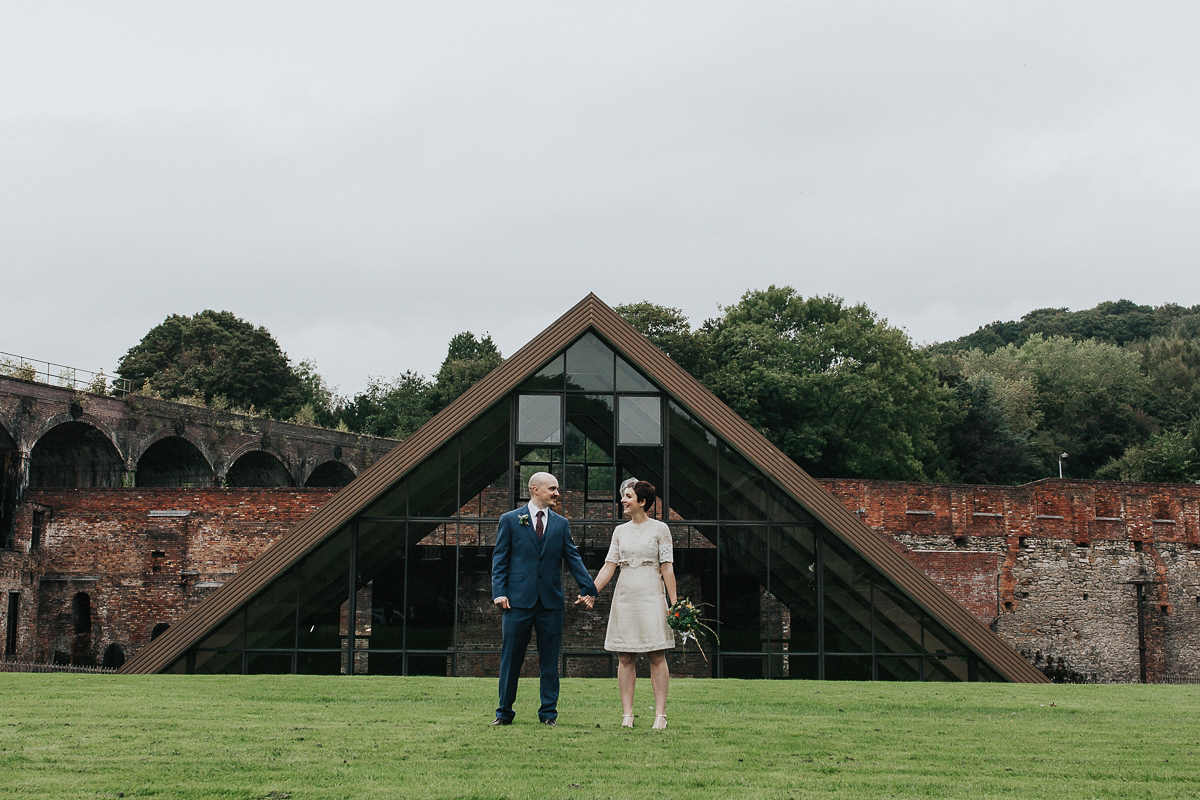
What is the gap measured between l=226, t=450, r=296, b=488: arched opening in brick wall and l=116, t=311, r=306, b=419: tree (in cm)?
1032

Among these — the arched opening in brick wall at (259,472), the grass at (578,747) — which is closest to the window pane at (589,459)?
the grass at (578,747)

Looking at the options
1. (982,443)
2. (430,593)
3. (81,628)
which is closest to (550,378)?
(430,593)

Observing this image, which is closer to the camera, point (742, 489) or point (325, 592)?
point (325, 592)

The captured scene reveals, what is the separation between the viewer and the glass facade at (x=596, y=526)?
15.3 meters

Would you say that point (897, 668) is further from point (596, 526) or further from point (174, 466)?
point (174, 466)

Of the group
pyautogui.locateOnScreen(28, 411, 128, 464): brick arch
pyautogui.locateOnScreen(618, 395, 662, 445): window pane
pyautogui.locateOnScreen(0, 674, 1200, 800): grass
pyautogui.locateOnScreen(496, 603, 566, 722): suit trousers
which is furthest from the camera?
pyautogui.locateOnScreen(28, 411, 128, 464): brick arch

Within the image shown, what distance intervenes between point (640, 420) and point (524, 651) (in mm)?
9787

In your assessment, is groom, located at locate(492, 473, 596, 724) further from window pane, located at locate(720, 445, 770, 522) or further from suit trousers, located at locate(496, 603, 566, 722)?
window pane, located at locate(720, 445, 770, 522)

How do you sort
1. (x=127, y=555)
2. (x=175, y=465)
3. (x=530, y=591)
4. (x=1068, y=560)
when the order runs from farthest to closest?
(x=175, y=465) → (x=1068, y=560) → (x=127, y=555) → (x=530, y=591)

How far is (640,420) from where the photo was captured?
53.3 feet

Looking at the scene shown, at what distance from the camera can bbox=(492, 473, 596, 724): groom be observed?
21.6ft

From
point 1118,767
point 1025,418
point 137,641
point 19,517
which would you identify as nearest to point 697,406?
point 1118,767

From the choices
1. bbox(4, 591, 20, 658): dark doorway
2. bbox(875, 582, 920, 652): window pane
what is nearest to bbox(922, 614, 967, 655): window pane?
bbox(875, 582, 920, 652): window pane

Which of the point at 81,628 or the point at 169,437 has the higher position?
the point at 169,437
